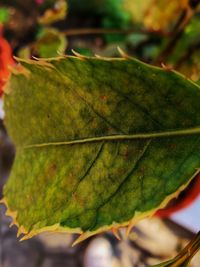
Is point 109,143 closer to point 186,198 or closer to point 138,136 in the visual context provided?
point 138,136

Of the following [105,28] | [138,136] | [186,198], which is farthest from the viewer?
[105,28]

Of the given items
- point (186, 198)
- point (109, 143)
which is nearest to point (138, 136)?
point (109, 143)

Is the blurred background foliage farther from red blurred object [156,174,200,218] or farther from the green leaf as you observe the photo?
the green leaf

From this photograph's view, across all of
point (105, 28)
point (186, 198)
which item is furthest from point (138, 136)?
point (105, 28)

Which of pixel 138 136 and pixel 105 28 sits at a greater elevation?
pixel 138 136

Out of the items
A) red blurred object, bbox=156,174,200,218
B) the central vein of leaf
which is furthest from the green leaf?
red blurred object, bbox=156,174,200,218

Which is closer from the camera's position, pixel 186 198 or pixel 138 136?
pixel 138 136

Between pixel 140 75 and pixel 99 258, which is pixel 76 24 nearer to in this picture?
pixel 99 258

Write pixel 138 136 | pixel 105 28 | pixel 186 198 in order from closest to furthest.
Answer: pixel 138 136 < pixel 186 198 < pixel 105 28
